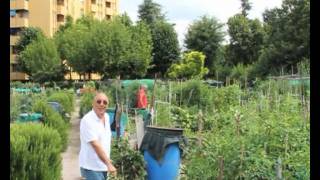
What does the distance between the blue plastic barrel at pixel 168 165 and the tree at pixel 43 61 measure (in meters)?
38.6

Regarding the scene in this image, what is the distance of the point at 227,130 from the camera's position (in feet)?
20.9

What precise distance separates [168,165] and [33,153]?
2322 mm

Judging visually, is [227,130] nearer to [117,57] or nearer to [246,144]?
[246,144]

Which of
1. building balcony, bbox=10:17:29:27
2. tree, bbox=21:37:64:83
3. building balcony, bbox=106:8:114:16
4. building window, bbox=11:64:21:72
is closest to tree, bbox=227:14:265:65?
tree, bbox=21:37:64:83

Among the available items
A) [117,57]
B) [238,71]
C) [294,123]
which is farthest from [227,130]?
[238,71]

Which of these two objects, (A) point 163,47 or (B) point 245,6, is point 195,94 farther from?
(B) point 245,6

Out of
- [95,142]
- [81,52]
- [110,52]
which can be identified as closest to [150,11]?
[81,52]

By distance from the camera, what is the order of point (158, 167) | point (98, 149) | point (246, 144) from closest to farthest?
point (98, 149) → point (246, 144) → point (158, 167)

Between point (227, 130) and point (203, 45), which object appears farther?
point (203, 45)

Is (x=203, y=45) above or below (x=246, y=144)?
above

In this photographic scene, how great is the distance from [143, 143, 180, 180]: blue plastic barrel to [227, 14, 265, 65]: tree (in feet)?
136
